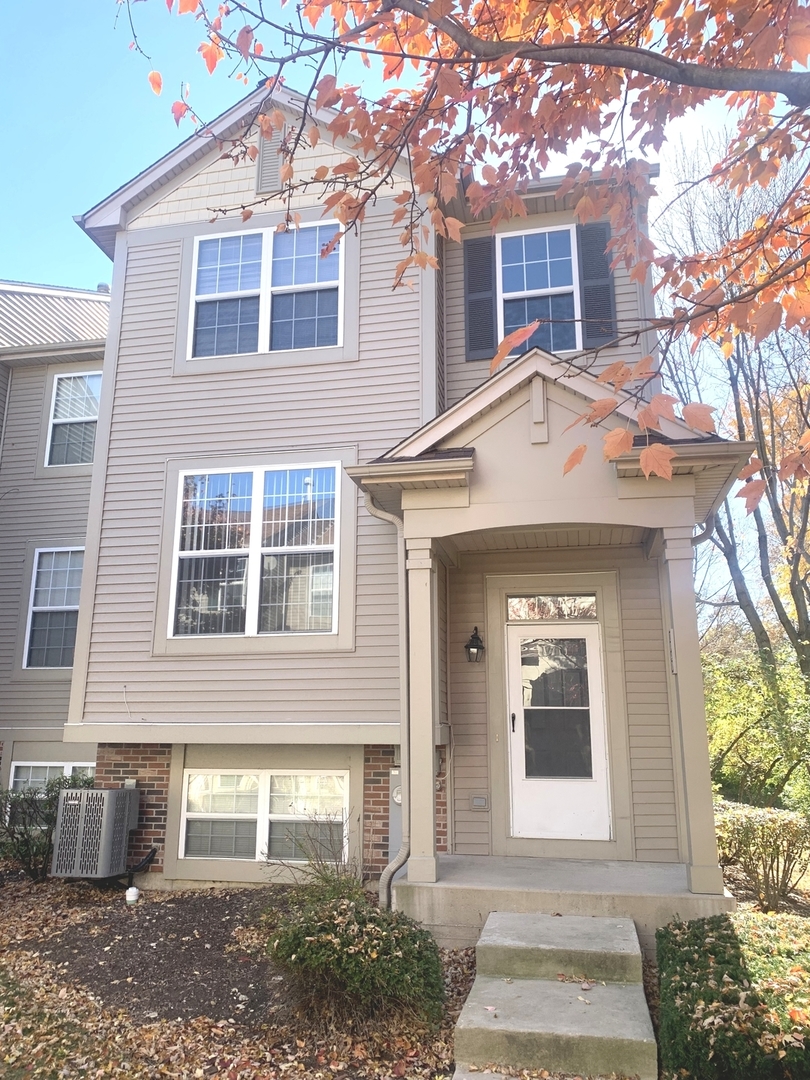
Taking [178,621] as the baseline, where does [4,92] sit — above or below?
above

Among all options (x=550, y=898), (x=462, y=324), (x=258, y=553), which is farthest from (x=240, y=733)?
(x=462, y=324)

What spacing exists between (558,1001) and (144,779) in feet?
15.9

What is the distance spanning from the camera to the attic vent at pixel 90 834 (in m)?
7.11

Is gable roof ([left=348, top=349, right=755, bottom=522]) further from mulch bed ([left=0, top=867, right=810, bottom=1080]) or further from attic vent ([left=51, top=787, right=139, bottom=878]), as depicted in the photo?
attic vent ([left=51, top=787, right=139, bottom=878])

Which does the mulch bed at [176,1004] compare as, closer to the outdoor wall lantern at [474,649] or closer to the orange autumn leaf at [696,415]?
the outdoor wall lantern at [474,649]

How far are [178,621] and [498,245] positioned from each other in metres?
5.10

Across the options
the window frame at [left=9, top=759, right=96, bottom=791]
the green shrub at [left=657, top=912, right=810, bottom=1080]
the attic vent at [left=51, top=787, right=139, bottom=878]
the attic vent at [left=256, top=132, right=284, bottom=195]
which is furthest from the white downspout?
the window frame at [left=9, top=759, right=96, bottom=791]

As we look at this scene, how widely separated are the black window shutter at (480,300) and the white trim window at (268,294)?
134 cm

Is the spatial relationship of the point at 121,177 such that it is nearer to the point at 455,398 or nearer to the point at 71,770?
the point at 455,398

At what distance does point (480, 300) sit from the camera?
26.9 feet

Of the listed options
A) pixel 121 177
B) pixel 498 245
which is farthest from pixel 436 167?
pixel 121 177

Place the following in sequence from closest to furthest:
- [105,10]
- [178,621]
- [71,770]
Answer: [105,10], [178,621], [71,770]

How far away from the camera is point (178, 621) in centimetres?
784

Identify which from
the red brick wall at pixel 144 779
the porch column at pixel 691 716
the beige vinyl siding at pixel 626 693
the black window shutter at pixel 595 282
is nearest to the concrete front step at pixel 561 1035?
the porch column at pixel 691 716
